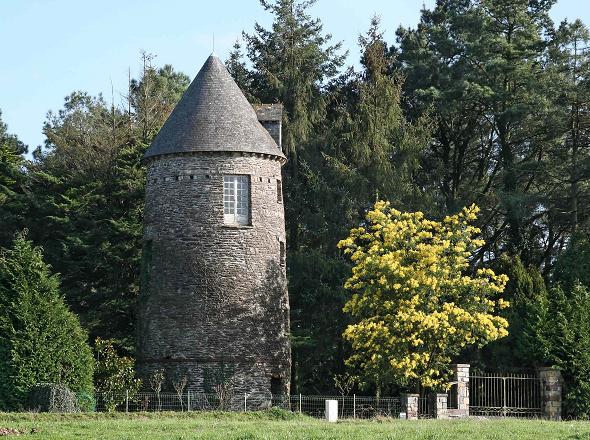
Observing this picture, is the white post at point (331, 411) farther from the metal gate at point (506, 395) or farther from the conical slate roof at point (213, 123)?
the conical slate roof at point (213, 123)

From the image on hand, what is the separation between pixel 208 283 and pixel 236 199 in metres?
3.38

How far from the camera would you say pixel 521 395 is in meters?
41.8

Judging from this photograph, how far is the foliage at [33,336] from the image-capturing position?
3655cm

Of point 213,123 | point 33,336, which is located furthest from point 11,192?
point 33,336

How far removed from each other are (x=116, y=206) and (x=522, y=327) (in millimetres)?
19867

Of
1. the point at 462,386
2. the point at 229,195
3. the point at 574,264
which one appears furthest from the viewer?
the point at 574,264

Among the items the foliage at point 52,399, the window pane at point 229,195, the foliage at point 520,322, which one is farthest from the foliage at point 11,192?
the foliage at point 520,322

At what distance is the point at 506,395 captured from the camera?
4184 cm

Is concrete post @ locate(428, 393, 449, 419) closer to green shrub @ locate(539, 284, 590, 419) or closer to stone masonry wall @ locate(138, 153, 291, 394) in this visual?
green shrub @ locate(539, 284, 590, 419)

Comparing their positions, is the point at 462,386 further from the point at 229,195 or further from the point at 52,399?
the point at 52,399

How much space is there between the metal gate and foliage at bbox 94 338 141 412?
492 inches

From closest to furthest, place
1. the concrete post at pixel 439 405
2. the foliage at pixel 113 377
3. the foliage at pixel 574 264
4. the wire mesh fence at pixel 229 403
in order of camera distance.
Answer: the concrete post at pixel 439 405
the foliage at pixel 113 377
the wire mesh fence at pixel 229 403
the foliage at pixel 574 264

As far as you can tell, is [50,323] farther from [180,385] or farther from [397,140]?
[397,140]

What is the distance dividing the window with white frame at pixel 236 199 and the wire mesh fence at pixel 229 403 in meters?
6.60
